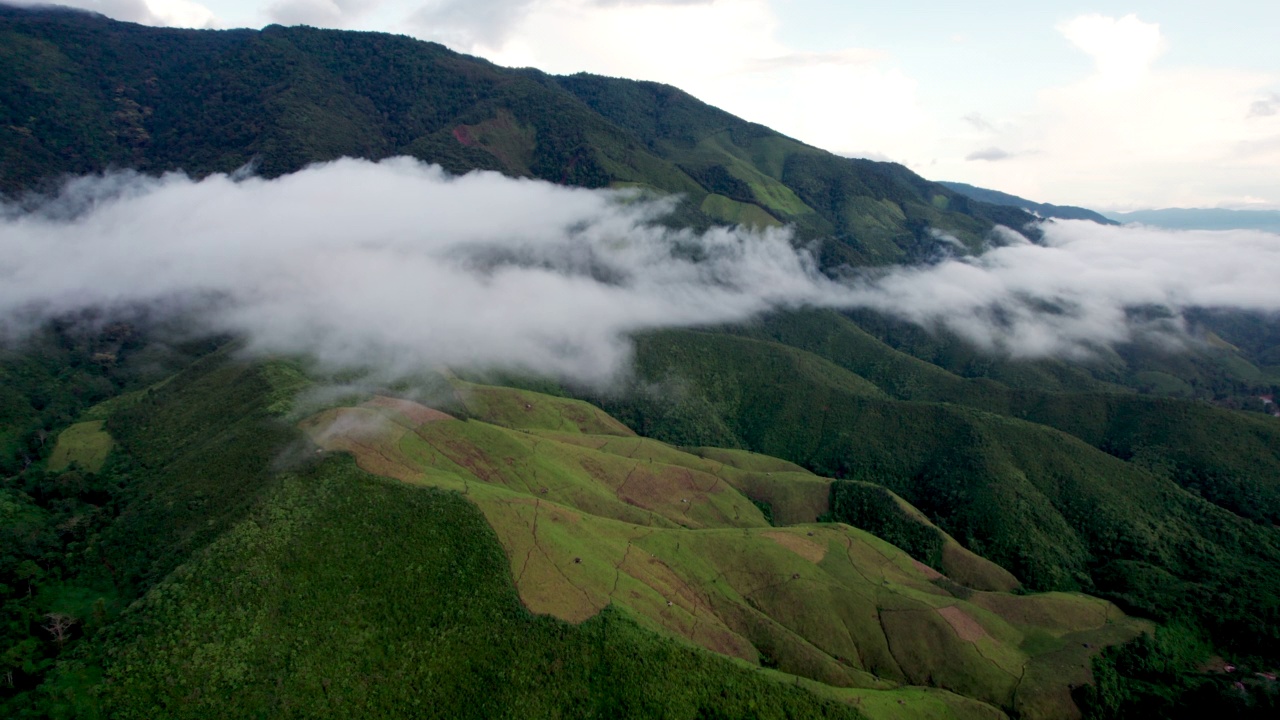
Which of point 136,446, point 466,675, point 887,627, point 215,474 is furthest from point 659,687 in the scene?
point 136,446

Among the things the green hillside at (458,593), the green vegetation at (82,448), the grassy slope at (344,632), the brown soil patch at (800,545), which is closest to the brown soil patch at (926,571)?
the green hillside at (458,593)

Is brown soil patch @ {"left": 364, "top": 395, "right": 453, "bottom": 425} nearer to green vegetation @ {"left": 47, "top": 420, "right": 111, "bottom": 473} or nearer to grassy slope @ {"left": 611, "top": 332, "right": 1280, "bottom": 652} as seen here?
green vegetation @ {"left": 47, "top": 420, "right": 111, "bottom": 473}

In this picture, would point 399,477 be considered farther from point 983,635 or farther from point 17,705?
point 983,635

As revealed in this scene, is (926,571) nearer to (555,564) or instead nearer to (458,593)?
(555,564)

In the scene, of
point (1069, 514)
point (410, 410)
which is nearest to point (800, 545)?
point (410, 410)

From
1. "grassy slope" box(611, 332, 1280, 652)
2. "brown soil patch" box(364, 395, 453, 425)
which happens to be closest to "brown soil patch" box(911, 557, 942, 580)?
"grassy slope" box(611, 332, 1280, 652)

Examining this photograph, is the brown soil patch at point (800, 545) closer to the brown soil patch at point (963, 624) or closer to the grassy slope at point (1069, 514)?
the brown soil patch at point (963, 624)
